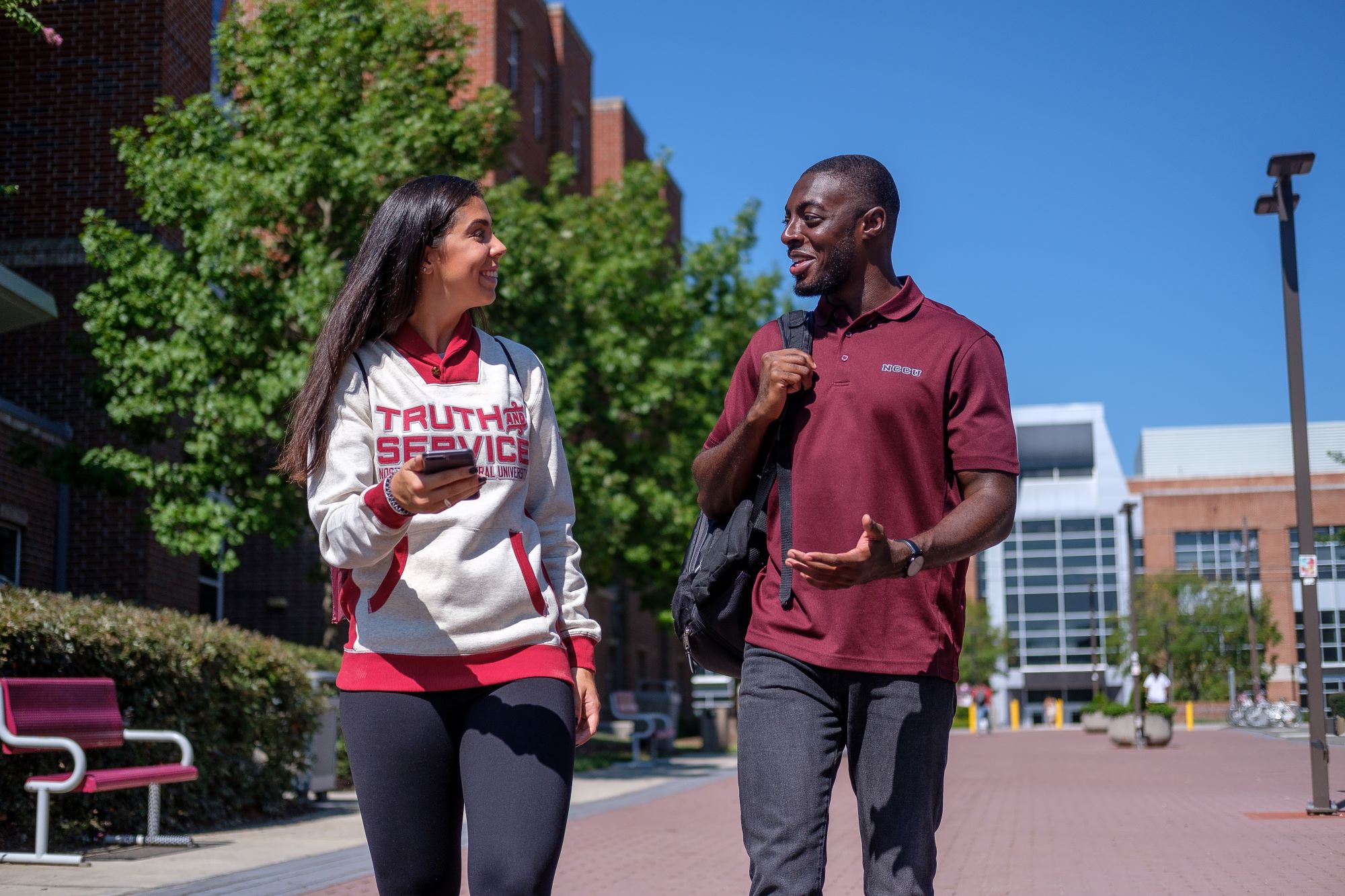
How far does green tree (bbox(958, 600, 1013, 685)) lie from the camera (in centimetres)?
8384

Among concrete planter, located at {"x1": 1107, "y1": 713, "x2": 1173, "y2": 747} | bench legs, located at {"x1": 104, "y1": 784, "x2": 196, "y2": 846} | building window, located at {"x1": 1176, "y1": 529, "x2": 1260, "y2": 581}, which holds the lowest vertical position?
concrete planter, located at {"x1": 1107, "y1": 713, "x2": 1173, "y2": 747}

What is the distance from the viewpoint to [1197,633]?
6956 cm

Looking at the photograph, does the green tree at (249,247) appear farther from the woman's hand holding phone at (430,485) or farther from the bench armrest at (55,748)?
the woman's hand holding phone at (430,485)

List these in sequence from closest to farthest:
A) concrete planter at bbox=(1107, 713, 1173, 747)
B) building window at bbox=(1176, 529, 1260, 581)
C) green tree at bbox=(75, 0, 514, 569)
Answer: green tree at bbox=(75, 0, 514, 569) → concrete planter at bbox=(1107, 713, 1173, 747) → building window at bbox=(1176, 529, 1260, 581)

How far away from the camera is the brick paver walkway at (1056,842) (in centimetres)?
836

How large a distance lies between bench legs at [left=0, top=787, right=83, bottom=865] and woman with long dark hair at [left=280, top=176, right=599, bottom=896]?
5.93 meters

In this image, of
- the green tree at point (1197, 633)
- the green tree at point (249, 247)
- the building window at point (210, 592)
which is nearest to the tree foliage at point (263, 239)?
the green tree at point (249, 247)

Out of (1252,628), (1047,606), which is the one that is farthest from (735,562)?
(1047,606)

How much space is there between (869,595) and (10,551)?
1572 cm

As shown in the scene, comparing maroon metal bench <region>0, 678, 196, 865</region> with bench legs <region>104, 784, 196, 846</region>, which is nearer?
maroon metal bench <region>0, 678, 196, 865</region>

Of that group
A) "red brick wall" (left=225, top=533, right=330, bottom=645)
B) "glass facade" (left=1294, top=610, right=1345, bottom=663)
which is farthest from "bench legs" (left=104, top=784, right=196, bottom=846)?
"glass facade" (left=1294, top=610, right=1345, bottom=663)

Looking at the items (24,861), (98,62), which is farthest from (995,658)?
(24,861)

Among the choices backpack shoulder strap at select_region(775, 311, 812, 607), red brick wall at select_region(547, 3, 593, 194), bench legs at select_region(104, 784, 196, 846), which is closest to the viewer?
backpack shoulder strap at select_region(775, 311, 812, 607)

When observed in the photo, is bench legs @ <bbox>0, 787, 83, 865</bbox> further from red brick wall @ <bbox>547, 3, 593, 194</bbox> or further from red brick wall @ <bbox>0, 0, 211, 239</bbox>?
red brick wall @ <bbox>547, 3, 593, 194</bbox>
